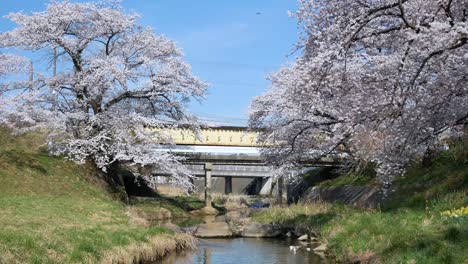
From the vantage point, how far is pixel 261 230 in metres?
21.4

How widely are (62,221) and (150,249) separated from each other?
3.05 m

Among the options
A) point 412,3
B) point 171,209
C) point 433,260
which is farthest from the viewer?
point 171,209

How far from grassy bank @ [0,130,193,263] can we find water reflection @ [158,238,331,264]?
70 cm

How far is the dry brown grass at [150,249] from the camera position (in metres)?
12.3

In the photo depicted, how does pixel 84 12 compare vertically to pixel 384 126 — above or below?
above

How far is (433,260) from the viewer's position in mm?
9266

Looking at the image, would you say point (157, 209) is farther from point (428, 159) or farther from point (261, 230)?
point (428, 159)

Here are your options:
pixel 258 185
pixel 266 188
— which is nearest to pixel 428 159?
pixel 266 188

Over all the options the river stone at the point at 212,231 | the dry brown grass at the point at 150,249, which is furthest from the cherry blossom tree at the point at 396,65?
the river stone at the point at 212,231

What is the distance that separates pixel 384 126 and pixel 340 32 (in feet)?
11.6

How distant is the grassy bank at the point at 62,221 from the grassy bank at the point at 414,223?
518cm

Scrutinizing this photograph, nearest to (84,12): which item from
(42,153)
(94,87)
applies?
(94,87)

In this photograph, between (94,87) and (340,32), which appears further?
(94,87)

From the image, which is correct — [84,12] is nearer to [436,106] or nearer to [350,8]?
[350,8]
